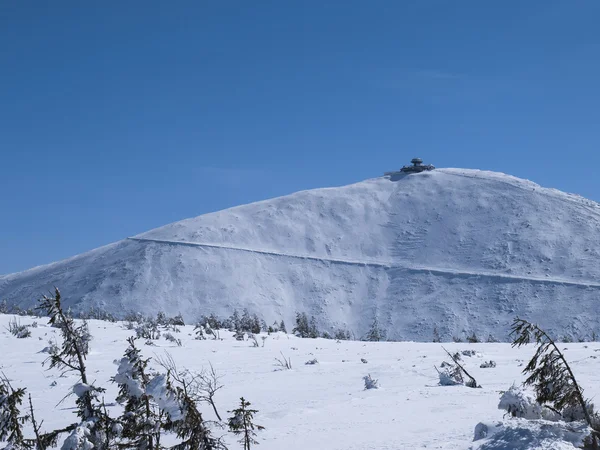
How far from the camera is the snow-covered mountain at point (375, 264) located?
238 ft

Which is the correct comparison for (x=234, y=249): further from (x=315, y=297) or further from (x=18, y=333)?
(x=18, y=333)

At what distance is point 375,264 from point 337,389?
7485 cm

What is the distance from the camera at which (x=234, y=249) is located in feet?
298

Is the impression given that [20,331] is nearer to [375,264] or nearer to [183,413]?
[183,413]

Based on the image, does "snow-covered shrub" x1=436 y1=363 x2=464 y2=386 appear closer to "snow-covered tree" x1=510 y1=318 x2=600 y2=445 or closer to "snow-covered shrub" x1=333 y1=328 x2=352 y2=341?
"snow-covered tree" x1=510 y1=318 x2=600 y2=445

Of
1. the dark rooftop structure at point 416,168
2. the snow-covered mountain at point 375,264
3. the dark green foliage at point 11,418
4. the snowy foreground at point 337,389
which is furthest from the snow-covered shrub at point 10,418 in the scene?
the dark rooftop structure at point 416,168

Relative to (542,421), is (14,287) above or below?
above

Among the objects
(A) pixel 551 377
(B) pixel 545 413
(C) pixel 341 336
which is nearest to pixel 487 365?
(B) pixel 545 413

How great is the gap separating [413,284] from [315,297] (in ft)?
47.3

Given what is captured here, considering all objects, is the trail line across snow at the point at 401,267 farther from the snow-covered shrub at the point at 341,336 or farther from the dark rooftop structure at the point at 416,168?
the dark rooftop structure at the point at 416,168

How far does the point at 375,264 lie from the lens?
89438mm

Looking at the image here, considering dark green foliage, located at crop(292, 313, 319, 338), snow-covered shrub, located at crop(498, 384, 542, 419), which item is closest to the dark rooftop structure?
dark green foliage, located at crop(292, 313, 319, 338)

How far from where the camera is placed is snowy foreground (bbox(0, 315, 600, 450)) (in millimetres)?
10312

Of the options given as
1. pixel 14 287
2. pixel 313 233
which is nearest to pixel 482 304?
pixel 313 233
